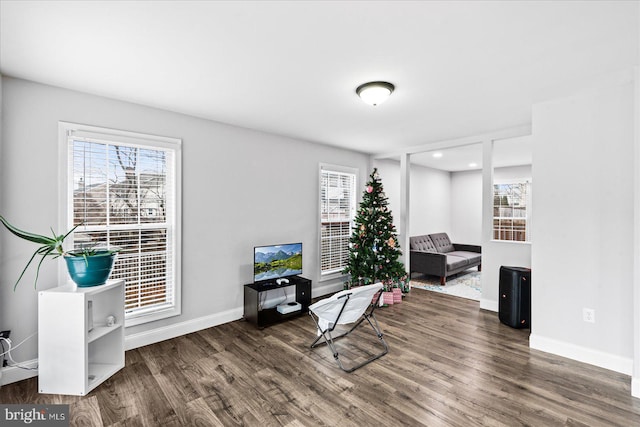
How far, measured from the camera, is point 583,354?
2916mm

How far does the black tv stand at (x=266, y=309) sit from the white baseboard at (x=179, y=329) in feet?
0.72

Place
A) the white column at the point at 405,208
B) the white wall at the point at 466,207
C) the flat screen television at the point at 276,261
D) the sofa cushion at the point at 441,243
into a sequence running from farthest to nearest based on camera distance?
the white wall at the point at 466,207 → the sofa cushion at the point at 441,243 → the white column at the point at 405,208 → the flat screen television at the point at 276,261

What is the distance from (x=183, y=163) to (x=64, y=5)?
1.95 metres

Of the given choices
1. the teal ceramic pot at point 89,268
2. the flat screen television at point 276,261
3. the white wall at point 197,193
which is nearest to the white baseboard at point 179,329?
the white wall at point 197,193

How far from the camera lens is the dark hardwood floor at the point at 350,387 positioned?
2.13m

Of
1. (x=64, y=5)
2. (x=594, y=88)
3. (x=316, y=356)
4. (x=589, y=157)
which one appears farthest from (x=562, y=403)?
(x=64, y=5)

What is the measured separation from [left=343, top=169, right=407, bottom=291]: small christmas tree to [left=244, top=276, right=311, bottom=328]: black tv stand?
1.06m

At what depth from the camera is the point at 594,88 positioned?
282cm

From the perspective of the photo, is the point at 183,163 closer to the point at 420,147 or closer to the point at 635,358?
the point at 420,147

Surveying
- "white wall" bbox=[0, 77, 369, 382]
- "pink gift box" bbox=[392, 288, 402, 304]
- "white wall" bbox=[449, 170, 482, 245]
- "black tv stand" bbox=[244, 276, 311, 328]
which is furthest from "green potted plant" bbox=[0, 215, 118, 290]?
"white wall" bbox=[449, 170, 482, 245]

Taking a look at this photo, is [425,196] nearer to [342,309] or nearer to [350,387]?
[342,309]

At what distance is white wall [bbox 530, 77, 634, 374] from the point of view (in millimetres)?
2715

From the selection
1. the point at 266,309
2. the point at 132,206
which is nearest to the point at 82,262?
the point at 132,206

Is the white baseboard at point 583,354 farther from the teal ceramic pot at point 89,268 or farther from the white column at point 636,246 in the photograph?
the teal ceramic pot at point 89,268
